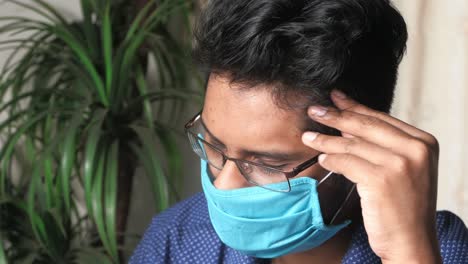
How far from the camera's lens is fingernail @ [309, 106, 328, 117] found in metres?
1.00

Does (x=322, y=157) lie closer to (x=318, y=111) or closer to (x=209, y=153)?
(x=318, y=111)

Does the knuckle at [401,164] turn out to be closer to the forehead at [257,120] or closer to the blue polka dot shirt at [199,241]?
the forehead at [257,120]

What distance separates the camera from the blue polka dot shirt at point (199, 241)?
1.21 m

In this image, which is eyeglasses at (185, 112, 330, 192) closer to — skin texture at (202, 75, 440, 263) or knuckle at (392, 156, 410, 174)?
skin texture at (202, 75, 440, 263)

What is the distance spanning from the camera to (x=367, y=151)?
95 cm

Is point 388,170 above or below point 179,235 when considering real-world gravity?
above

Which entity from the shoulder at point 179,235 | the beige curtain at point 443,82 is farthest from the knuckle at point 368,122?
the beige curtain at point 443,82

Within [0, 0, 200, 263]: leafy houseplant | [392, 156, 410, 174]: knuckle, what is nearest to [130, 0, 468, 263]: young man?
[392, 156, 410, 174]: knuckle

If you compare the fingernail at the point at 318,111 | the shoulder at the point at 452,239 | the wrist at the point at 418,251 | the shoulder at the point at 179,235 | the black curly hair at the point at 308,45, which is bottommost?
the shoulder at the point at 179,235

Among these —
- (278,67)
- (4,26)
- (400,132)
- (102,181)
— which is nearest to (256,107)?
(278,67)

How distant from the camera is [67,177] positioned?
1.68 meters

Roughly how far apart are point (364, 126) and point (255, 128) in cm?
17

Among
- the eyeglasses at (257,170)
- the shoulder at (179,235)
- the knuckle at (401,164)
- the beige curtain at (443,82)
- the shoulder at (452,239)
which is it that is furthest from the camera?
the beige curtain at (443,82)

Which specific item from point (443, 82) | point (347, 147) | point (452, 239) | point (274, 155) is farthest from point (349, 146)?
point (443, 82)
